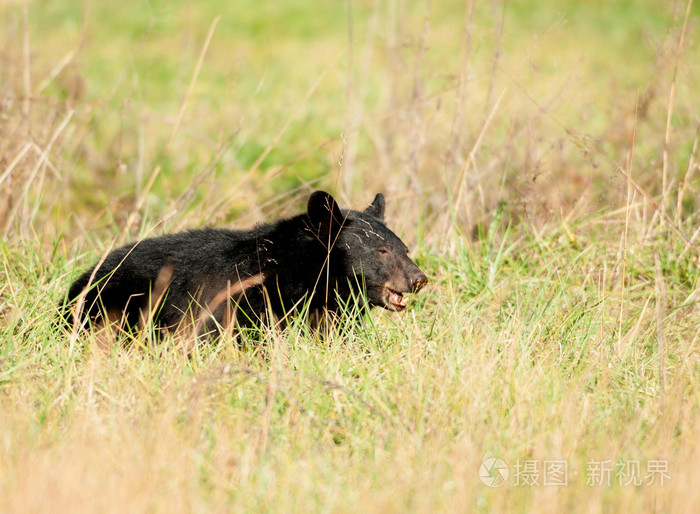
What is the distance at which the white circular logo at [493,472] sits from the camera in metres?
2.57

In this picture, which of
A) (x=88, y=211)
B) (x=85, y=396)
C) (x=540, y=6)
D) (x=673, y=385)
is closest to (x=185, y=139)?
(x=88, y=211)

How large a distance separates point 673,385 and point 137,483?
7.15 feet

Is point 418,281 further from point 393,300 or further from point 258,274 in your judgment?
point 258,274

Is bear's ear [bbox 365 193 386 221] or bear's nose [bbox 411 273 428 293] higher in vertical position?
bear's ear [bbox 365 193 386 221]

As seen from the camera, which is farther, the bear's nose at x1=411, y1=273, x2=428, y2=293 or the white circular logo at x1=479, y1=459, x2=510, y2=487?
→ the bear's nose at x1=411, y1=273, x2=428, y2=293

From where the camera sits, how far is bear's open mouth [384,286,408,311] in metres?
4.05

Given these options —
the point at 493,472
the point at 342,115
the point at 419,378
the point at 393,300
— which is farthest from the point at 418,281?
the point at 342,115

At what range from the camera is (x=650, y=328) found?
12.6 ft

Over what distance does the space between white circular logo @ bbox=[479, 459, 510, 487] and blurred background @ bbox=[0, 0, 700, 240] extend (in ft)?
5.15

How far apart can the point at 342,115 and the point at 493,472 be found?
7941 mm
